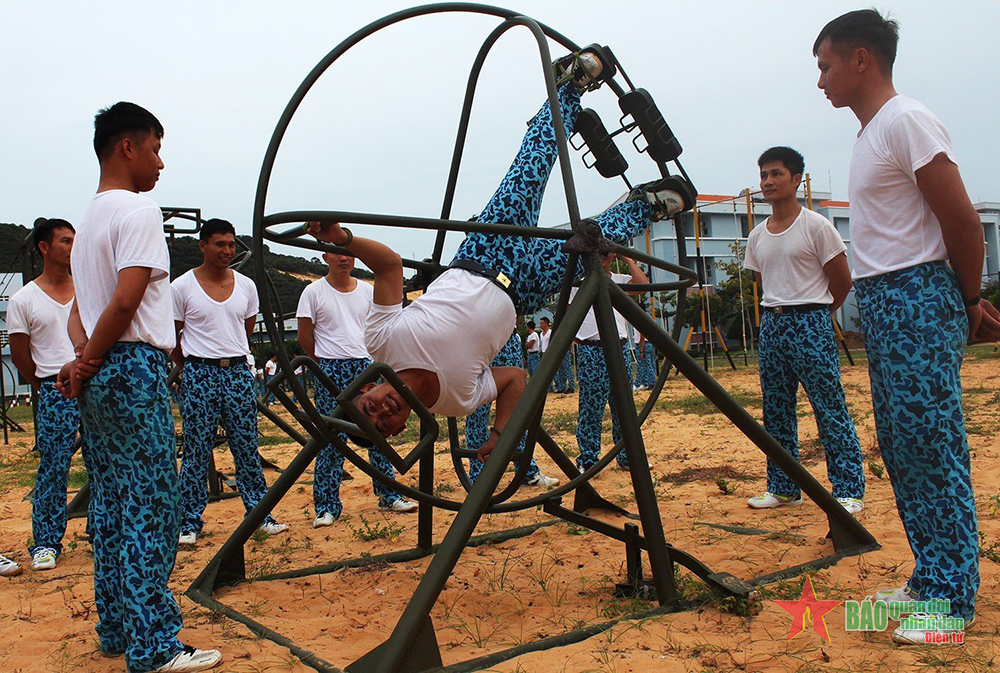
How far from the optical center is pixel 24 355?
3.82 meters

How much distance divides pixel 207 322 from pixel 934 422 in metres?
3.32

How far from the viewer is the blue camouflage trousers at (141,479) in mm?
2309

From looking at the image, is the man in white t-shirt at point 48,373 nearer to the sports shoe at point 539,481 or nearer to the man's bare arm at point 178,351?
Result: the man's bare arm at point 178,351

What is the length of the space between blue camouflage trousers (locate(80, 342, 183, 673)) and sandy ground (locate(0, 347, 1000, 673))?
0.83 feet

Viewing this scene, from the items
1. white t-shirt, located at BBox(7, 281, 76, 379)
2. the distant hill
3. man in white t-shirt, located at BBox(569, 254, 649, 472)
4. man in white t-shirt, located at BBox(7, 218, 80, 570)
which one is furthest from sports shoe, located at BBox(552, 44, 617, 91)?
the distant hill

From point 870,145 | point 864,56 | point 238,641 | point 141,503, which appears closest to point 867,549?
point 870,145

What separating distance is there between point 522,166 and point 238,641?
1938 mm

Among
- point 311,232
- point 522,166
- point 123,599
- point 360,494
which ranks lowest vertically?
point 360,494

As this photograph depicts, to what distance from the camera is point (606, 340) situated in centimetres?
261

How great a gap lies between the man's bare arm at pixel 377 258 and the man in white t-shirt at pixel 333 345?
1.66 meters

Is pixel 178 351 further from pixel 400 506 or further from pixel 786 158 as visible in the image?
pixel 786 158

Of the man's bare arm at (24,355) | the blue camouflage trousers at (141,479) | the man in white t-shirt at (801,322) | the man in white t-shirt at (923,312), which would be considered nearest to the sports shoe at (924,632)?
the man in white t-shirt at (923,312)

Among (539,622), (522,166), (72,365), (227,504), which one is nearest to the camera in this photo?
(72,365)

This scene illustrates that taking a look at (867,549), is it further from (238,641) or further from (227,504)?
(227,504)
